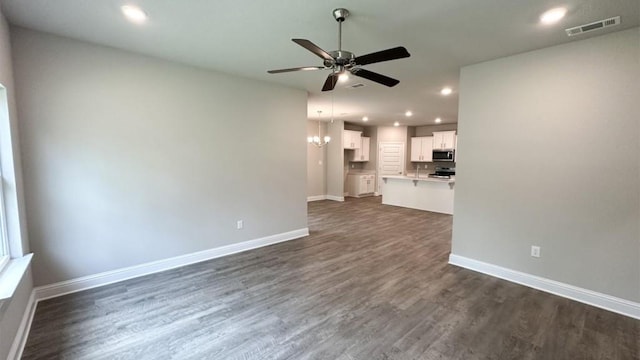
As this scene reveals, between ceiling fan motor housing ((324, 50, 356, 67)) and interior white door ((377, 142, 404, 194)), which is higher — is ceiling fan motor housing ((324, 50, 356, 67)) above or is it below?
above

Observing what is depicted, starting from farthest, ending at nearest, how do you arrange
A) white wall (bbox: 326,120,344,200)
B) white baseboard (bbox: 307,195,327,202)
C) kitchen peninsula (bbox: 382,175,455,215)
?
white baseboard (bbox: 307,195,327,202)
white wall (bbox: 326,120,344,200)
kitchen peninsula (bbox: 382,175,455,215)

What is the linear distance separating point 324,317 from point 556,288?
104 inches

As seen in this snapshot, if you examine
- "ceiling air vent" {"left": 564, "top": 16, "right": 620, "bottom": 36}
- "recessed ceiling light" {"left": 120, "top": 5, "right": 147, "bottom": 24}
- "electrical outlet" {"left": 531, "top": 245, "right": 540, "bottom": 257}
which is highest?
"recessed ceiling light" {"left": 120, "top": 5, "right": 147, "bottom": 24}

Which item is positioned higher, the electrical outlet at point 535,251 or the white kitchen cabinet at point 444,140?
the white kitchen cabinet at point 444,140

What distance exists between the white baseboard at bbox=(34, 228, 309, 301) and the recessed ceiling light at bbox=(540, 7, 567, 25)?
433cm

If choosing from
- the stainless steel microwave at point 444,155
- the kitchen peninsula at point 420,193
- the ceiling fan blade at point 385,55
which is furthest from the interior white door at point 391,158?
the ceiling fan blade at point 385,55

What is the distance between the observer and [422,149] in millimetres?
10102

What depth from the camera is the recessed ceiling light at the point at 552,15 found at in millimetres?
2256

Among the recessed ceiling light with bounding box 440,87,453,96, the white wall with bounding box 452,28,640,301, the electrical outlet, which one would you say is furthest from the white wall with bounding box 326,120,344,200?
the electrical outlet

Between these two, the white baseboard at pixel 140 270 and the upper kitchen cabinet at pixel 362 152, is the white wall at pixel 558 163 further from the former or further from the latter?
the upper kitchen cabinet at pixel 362 152

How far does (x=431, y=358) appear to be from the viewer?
2059 millimetres

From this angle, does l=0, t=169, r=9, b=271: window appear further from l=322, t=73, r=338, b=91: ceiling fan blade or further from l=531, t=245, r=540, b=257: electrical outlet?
l=531, t=245, r=540, b=257: electrical outlet

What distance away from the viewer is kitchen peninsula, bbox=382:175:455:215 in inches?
280

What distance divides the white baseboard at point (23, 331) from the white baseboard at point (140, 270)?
0.55 feet
